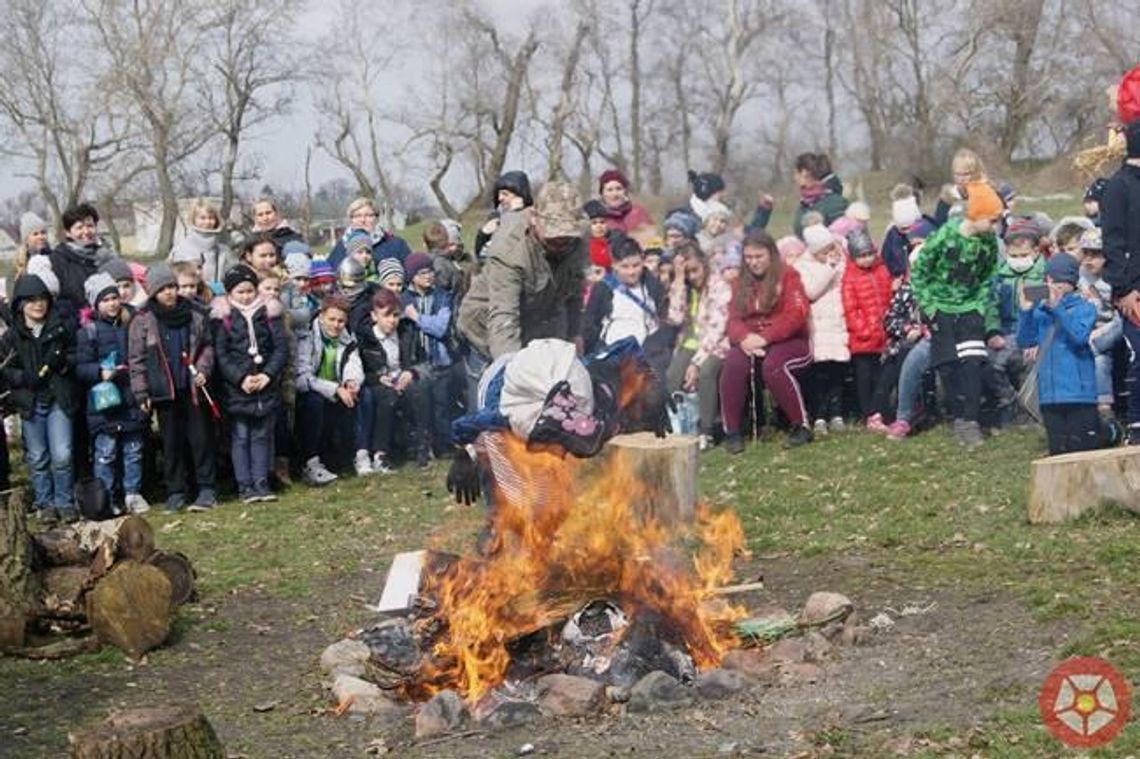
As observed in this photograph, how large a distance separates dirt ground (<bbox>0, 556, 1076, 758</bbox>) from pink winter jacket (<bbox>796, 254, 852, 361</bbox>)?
184 inches

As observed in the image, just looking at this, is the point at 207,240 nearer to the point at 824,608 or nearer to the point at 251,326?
the point at 251,326

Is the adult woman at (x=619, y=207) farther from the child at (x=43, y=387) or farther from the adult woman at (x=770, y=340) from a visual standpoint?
the child at (x=43, y=387)

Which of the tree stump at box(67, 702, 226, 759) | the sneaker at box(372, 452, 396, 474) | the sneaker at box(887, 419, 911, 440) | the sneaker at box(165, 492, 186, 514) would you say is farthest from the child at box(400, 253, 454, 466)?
the tree stump at box(67, 702, 226, 759)

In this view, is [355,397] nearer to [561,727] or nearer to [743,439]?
[743,439]

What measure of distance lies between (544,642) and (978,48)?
1497 inches

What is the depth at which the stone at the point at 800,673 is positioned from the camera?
610 cm

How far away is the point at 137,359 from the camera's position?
11398 mm

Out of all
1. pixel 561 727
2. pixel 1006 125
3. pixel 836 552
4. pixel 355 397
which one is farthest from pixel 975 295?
pixel 1006 125

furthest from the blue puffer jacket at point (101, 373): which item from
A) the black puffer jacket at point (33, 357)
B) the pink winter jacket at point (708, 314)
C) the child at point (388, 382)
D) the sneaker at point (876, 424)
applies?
the sneaker at point (876, 424)

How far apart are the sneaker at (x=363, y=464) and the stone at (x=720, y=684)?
274 inches

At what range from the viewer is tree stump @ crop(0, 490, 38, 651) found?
24.7ft

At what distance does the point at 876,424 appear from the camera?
1252 centimetres

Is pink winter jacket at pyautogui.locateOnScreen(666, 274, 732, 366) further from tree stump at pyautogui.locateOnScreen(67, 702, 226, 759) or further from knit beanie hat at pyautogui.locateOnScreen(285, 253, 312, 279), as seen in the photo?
tree stump at pyautogui.locateOnScreen(67, 702, 226, 759)

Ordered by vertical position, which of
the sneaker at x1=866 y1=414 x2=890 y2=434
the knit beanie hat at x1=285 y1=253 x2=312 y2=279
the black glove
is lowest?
the sneaker at x1=866 y1=414 x2=890 y2=434
